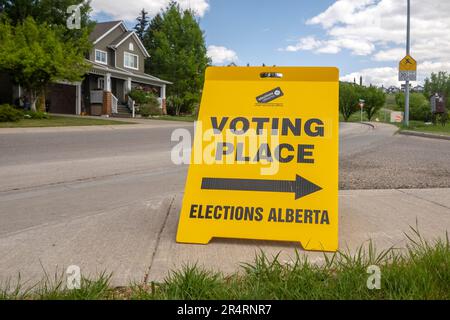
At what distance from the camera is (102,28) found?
3591cm

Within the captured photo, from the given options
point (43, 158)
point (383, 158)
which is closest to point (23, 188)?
point (43, 158)

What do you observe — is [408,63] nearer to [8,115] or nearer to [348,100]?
[8,115]

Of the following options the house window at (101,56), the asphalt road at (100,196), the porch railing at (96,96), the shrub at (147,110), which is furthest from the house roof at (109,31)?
the asphalt road at (100,196)

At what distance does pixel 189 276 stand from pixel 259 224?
1036 mm

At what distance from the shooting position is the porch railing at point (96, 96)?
31359 mm

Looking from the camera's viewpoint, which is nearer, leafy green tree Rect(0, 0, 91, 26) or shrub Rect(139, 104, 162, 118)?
leafy green tree Rect(0, 0, 91, 26)

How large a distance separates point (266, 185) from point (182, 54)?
37.8 metres

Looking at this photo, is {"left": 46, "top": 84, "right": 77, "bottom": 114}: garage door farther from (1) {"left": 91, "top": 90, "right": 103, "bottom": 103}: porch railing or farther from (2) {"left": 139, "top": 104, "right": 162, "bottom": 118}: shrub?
(2) {"left": 139, "top": 104, "right": 162, "bottom": 118}: shrub

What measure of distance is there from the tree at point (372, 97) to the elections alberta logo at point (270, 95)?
187 feet

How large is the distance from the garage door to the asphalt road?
20.7 metres

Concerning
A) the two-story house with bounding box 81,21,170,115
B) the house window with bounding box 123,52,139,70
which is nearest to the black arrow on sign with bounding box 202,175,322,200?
the two-story house with bounding box 81,21,170,115

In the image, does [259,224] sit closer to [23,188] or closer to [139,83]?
[23,188]

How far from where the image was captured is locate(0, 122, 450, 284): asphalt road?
3.05 meters

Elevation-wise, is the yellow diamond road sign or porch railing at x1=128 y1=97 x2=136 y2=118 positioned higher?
the yellow diamond road sign
